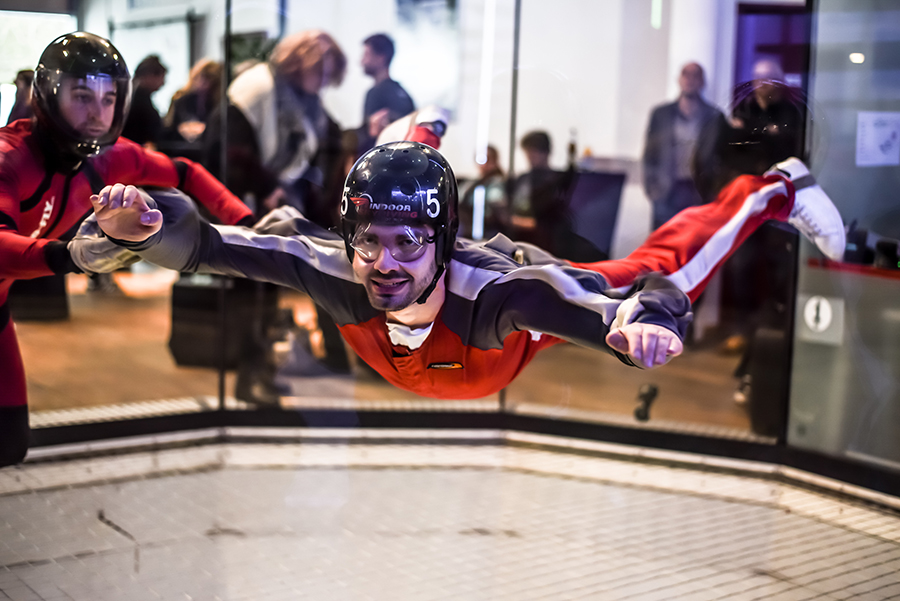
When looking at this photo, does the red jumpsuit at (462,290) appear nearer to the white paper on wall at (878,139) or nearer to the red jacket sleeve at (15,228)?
the red jacket sleeve at (15,228)

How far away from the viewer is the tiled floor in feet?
7.71

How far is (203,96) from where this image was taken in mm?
3166

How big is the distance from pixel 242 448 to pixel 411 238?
224 centimetres

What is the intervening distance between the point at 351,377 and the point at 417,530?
1.05 meters

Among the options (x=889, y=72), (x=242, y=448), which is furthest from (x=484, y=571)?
(x=889, y=72)

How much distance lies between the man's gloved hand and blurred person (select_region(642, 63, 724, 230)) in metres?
1.97

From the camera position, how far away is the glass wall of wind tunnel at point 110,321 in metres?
2.28

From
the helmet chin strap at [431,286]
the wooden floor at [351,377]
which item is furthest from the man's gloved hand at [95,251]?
the wooden floor at [351,377]

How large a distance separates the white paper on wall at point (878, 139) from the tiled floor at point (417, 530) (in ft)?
4.09

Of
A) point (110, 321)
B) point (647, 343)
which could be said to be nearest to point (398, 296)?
point (647, 343)

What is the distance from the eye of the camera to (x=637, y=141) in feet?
11.1

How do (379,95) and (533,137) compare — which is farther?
(533,137)

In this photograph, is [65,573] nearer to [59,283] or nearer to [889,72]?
[59,283]

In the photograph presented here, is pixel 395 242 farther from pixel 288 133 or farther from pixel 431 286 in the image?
pixel 288 133
